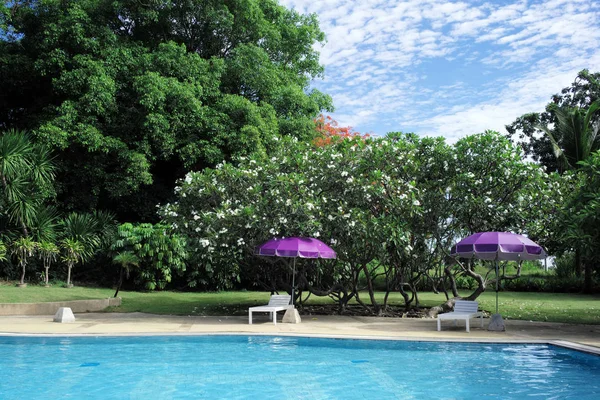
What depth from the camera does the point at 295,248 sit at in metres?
12.1

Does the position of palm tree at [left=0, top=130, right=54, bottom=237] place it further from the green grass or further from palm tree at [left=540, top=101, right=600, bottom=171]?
palm tree at [left=540, top=101, right=600, bottom=171]

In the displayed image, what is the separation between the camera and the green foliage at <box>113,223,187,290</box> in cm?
2084

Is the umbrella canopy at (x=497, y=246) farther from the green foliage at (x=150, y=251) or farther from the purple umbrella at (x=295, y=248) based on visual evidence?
the green foliage at (x=150, y=251)

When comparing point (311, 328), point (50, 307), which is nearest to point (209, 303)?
point (50, 307)

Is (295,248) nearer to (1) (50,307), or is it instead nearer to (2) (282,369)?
(2) (282,369)

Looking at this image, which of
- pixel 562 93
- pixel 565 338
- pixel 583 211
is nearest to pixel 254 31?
pixel 583 211

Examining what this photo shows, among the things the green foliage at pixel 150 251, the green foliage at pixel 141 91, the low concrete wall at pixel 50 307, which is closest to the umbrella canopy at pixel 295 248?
the low concrete wall at pixel 50 307

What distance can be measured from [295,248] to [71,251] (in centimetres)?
1152

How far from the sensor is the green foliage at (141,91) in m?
19.8

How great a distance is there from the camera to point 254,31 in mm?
23453

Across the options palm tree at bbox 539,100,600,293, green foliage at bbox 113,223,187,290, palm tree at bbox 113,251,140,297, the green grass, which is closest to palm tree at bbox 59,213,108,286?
green foliage at bbox 113,223,187,290

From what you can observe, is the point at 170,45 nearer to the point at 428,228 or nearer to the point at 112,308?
the point at 112,308

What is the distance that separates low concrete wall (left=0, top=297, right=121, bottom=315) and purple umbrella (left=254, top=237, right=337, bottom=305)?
6224 mm

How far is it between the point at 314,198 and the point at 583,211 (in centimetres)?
615
